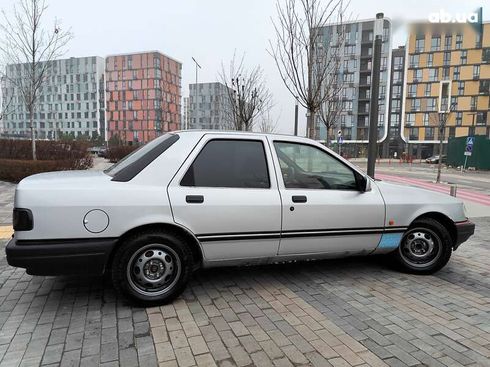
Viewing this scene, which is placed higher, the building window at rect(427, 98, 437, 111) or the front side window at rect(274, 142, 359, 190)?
the building window at rect(427, 98, 437, 111)

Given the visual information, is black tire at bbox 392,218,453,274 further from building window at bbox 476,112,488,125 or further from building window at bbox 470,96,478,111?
building window at bbox 470,96,478,111

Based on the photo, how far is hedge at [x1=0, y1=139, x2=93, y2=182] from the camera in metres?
14.1

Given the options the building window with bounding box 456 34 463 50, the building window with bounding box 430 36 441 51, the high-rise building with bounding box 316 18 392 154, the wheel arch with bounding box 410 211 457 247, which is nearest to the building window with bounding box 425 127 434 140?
the high-rise building with bounding box 316 18 392 154

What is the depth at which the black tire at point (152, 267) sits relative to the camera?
3596 millimetres

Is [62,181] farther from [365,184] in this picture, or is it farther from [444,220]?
[444,220]

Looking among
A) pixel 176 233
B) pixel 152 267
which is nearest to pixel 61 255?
pixel 152 267

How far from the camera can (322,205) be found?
13.7 feet

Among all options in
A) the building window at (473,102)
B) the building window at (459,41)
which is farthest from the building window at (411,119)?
the building window at (459,41)

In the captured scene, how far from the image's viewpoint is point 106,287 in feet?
14.0

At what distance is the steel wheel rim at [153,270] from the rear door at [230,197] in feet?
1.07

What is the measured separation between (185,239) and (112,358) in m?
1.27

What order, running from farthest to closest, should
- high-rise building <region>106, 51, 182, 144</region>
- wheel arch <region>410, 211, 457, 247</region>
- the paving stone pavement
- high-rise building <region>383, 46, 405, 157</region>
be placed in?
1. high-rise building <region>106, 51, 182, 144</region>
2. high-rise building <region>383, 46, 405, 157</region>
3. wheel arch <region>410, 211, 457, 247</region>
4. the paving stone pavement

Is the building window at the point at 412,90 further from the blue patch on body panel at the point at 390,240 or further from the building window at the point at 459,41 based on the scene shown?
the blue patch on body panel at the point at 390,240

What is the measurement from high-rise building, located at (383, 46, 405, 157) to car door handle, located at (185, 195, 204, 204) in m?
78.0
